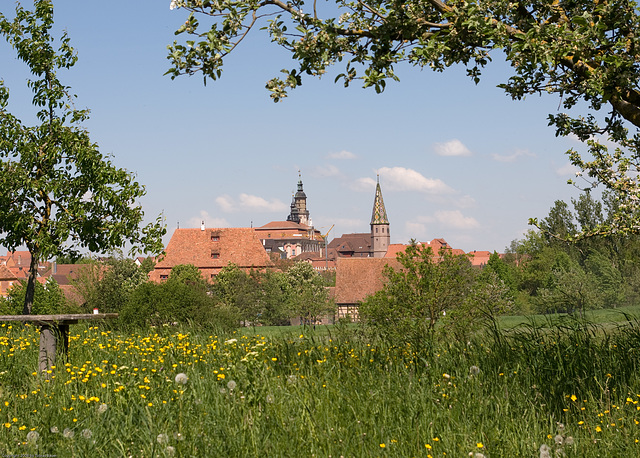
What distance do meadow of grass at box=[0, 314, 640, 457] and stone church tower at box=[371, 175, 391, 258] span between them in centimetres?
18246

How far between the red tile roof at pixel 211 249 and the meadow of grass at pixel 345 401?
75.0 m

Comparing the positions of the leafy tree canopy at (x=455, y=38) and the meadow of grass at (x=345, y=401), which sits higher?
the leafy tree canopy at (x=455, y=38)

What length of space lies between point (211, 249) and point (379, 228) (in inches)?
4420

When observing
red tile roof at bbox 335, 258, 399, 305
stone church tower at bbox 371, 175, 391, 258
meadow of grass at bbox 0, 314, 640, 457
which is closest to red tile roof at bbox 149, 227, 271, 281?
red tile roof at bbox 335, 258, 399, 305

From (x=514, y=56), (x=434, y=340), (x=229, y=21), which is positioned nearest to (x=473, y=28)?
(x=514, y=56)

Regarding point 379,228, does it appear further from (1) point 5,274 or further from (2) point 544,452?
(2) point 544,452

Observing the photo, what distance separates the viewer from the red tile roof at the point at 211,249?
82.4 metres

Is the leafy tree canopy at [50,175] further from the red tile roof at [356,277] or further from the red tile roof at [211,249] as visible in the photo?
the red tile roof at [211,249]

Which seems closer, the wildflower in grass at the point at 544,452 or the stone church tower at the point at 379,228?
the wildflower in grass at the point at 544,452

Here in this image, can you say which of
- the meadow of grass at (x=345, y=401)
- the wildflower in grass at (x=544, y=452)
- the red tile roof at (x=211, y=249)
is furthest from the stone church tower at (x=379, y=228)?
the wildflower in grass at (x=544, y=452)

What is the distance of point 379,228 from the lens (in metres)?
192

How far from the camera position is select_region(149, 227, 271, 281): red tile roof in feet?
270

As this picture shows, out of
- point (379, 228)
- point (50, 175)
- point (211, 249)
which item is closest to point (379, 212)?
point (379, 228)

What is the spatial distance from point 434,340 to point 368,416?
2.60m
